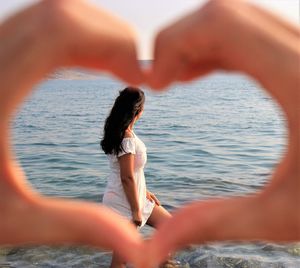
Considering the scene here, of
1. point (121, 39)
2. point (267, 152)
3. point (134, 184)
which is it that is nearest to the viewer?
point (121, 39)

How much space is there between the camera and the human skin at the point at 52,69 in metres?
0.99

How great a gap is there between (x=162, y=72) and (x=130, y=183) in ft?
11.3

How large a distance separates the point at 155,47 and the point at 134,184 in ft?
11.4

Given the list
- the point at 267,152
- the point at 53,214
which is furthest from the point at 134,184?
the point at 267,152

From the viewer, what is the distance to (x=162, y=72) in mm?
1024

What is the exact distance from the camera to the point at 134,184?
14.5 ft

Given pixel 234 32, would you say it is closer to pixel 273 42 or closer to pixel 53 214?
pixel 273 42

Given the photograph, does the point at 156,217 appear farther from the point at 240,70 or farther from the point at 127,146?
the point at 240,70

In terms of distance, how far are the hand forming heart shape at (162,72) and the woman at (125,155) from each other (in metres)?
3.14

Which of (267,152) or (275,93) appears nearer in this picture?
(275,93)

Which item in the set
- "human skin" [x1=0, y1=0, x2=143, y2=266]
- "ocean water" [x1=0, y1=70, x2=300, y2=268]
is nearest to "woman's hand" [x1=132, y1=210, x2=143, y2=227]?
"ocean water" [x1=0, y1=70, x2=300, y2=268]

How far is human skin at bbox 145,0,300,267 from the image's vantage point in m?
0.98

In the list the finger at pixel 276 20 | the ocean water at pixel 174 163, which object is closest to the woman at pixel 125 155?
the ocean water at pixel 174 163

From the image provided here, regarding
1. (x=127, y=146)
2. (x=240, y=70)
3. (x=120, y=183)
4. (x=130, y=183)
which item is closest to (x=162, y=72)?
(x=240, y=70)
